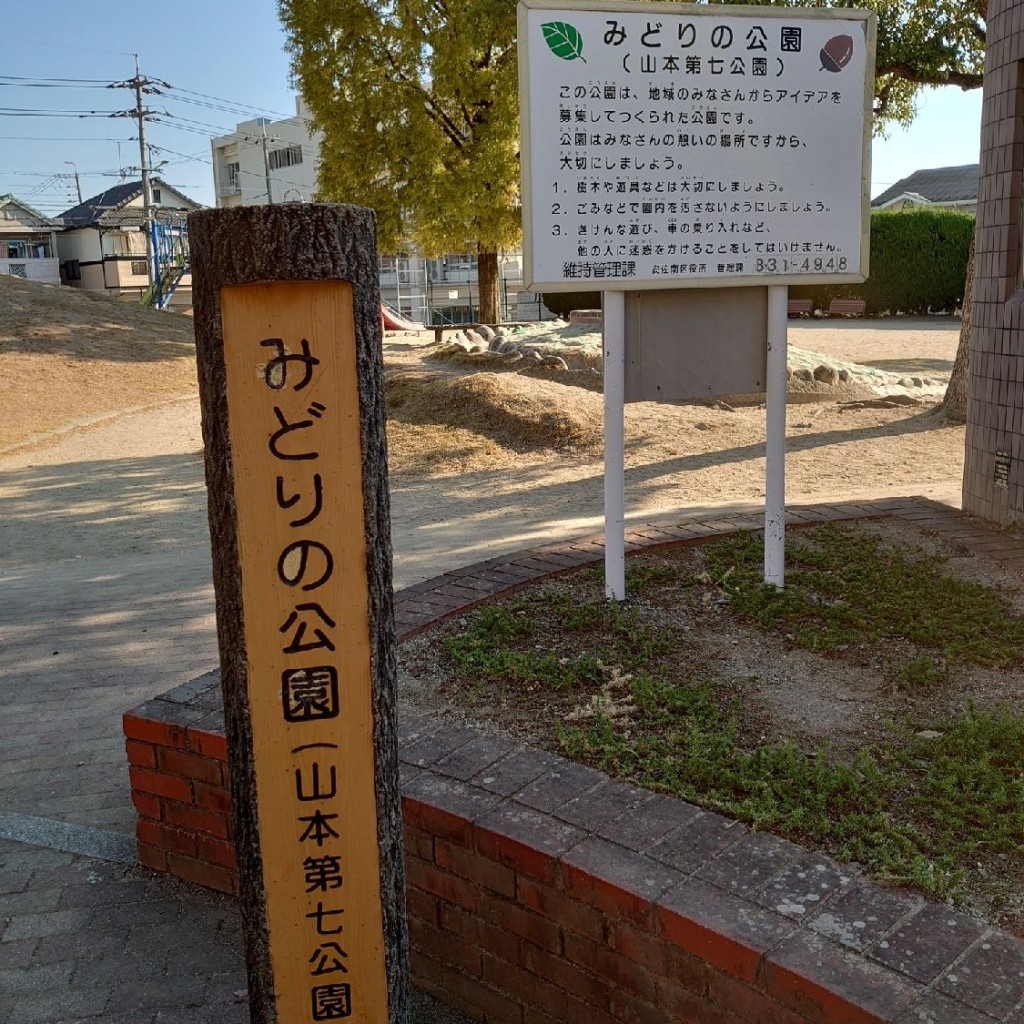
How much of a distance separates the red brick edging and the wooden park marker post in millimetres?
383

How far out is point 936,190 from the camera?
4569 centimetres

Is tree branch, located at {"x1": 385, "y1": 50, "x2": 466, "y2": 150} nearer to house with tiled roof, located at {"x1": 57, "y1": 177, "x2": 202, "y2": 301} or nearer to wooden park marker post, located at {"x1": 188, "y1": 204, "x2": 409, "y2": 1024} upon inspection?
wooden park marker post, located at {"x1": 188, "y1": 204, "x2": 409, "y2": 1024}

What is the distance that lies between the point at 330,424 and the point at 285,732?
0.57 metres

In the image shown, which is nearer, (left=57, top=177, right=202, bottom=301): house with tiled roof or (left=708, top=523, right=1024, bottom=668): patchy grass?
(left=708, top=523, right=1024, bottom=668): patchy grass

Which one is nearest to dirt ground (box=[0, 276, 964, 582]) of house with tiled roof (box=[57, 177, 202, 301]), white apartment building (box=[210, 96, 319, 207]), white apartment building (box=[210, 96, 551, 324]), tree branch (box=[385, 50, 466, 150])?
tree branch (box=[385, 50, 466, 150])

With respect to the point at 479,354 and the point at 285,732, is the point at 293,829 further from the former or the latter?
the point at 479,354

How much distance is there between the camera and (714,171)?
13.5 ft

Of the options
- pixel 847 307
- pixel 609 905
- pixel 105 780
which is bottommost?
pixel 105 780

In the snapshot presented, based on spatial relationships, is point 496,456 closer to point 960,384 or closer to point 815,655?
point 960,384

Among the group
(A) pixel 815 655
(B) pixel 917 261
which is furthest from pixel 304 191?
(A) pixel 815 655

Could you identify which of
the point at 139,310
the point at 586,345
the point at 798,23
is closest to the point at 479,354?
the point at 586,345

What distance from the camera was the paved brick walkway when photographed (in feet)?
9.22

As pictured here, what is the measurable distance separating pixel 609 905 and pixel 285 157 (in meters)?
57.3

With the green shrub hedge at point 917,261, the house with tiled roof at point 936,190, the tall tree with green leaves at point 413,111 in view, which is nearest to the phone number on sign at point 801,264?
the tall tree with green leaves at point 413,111
